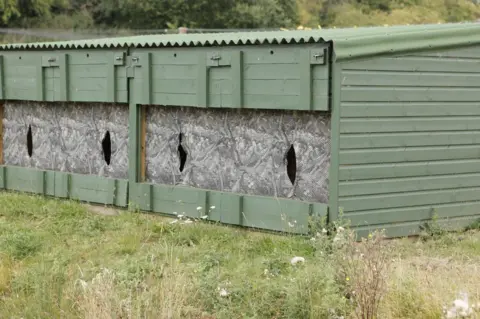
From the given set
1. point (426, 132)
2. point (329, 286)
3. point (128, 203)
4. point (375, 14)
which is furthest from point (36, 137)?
point (375, 14)

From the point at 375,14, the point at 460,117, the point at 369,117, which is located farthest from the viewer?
the point at 375,14

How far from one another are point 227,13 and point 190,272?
120 ft

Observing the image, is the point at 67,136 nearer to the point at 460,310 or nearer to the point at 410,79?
the point at 410,79

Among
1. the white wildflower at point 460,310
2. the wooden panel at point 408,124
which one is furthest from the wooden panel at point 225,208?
the white wildflower at point 460,310

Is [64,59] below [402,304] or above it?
above

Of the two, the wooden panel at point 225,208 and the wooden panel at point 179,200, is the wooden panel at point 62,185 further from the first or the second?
the wooden panel at point 225,208

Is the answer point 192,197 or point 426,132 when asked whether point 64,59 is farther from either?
point 426,132

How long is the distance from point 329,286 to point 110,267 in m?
2.93

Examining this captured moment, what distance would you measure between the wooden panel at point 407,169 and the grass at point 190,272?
32.4 inches

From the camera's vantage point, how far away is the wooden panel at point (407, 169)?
34.1 ft

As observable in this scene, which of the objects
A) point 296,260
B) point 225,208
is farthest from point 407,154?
point 296,260

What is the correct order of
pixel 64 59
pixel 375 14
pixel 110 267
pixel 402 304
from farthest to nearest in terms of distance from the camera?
pixel 375 14 < pixel 64 59 < pixel 110 267 < pixel 402 304

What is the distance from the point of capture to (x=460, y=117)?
11578 millimetres

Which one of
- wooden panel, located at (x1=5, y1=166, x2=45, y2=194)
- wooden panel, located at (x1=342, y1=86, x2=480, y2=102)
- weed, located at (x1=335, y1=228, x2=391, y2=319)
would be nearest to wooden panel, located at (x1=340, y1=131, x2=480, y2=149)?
wooden panel, located at (x1=342, y1=86, x2=480, y2=102)
